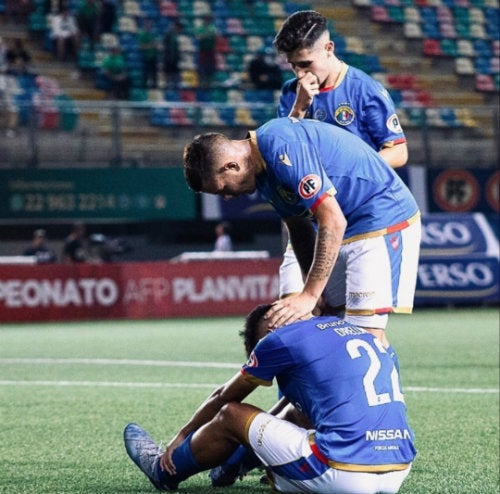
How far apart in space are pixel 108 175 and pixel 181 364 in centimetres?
959

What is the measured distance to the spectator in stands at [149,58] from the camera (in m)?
A: 23.6

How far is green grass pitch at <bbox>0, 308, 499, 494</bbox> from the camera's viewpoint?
5.88 m

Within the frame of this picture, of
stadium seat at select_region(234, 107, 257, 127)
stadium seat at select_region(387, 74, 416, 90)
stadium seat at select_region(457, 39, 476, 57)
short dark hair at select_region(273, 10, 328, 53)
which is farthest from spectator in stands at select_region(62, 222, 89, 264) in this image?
short dark hair at select_region(273, 10, 328, 53)

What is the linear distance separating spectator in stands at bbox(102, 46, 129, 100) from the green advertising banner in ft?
8.89

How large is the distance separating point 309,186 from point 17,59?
1852 cm

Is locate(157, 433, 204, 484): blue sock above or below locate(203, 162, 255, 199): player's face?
below

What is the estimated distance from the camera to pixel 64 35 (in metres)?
24.1

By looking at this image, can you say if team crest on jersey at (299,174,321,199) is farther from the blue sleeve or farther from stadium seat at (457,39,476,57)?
stadium seat at (457,39,476,57)

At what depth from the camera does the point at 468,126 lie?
70.2ft

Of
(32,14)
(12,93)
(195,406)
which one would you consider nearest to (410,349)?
(195,406)

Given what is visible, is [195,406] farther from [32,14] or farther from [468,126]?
[32,14]

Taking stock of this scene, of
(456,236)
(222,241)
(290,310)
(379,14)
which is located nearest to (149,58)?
(222,241)

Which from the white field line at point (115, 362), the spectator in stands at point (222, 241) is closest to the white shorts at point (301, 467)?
the white field line at point (115, 362)

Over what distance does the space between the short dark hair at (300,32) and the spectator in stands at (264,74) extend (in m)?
17.4
